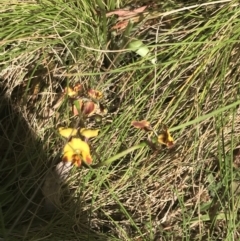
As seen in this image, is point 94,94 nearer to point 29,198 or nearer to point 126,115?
point 126,115

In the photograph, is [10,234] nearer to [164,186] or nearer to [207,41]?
[164,186]

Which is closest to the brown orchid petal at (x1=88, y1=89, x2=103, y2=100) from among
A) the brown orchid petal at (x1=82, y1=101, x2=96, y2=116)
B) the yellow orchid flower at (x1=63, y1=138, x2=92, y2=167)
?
the brown orchid petal at (x1=82, y1=101, x2=96, y2=116)

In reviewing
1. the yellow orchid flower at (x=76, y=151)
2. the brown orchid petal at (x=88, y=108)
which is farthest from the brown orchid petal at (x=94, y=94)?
the yellow orchid flower at (x=76, y=151)

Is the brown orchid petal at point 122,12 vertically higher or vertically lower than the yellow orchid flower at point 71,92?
higher

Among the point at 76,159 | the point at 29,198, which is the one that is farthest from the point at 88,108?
the point at 29,198

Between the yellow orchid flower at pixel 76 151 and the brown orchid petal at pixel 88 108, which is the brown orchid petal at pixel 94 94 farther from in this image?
the yellow orchid flower at pixel 76 151

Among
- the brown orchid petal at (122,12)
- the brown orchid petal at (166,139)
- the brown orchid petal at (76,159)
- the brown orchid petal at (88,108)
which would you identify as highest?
the brown orchid petal at (122,12)
